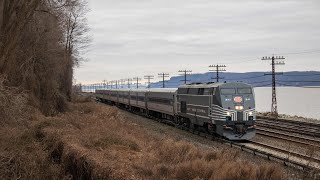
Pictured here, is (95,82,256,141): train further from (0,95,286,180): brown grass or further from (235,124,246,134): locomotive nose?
(0,95,286,180): brown grass

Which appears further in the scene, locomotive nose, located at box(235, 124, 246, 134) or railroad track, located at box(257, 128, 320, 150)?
locomotive nose, located at box(235, 124, 246, 134)

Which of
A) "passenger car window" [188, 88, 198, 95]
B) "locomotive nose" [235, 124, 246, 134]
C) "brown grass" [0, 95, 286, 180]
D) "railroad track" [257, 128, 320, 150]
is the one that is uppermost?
"passenger car window" [188, 88, 198, 95]

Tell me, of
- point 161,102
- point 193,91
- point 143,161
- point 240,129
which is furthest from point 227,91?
point 161,102

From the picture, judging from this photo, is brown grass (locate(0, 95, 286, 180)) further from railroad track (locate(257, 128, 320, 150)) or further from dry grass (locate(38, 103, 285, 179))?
railroad track (locate(257, 128, 320, 150))

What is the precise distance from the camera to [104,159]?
12195 millimetres

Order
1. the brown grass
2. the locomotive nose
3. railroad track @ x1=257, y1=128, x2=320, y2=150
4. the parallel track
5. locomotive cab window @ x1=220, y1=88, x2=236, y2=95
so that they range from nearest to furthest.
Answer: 1. the brown grass
2. the parallel track
3. railroad track @ x1=257, y1=128, x2=320, y2=150
4. the locomotive nose
5. locomotive cab window @ x1=220, y1=88, x2=236, y2=95

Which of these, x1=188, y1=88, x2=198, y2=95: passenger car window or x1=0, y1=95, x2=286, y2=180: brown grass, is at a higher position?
x1=188, y1=88, x2=198, y2=95: passenger car window

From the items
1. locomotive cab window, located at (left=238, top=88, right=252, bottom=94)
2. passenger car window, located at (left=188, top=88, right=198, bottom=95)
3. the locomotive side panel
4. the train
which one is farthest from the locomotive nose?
the locomotive side panel

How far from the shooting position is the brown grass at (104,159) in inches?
423

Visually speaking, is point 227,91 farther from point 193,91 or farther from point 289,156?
point 289,156

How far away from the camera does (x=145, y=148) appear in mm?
15273

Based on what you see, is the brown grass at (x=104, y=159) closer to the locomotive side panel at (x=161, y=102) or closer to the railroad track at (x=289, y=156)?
the railroad track at (x=289, y=156)

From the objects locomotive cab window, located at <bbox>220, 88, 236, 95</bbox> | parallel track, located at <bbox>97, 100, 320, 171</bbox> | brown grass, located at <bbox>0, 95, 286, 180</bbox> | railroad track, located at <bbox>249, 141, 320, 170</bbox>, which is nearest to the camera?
brown grass, located at <bbox>0, 95, 286, 180</bbox>

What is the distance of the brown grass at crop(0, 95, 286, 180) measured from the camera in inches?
423
